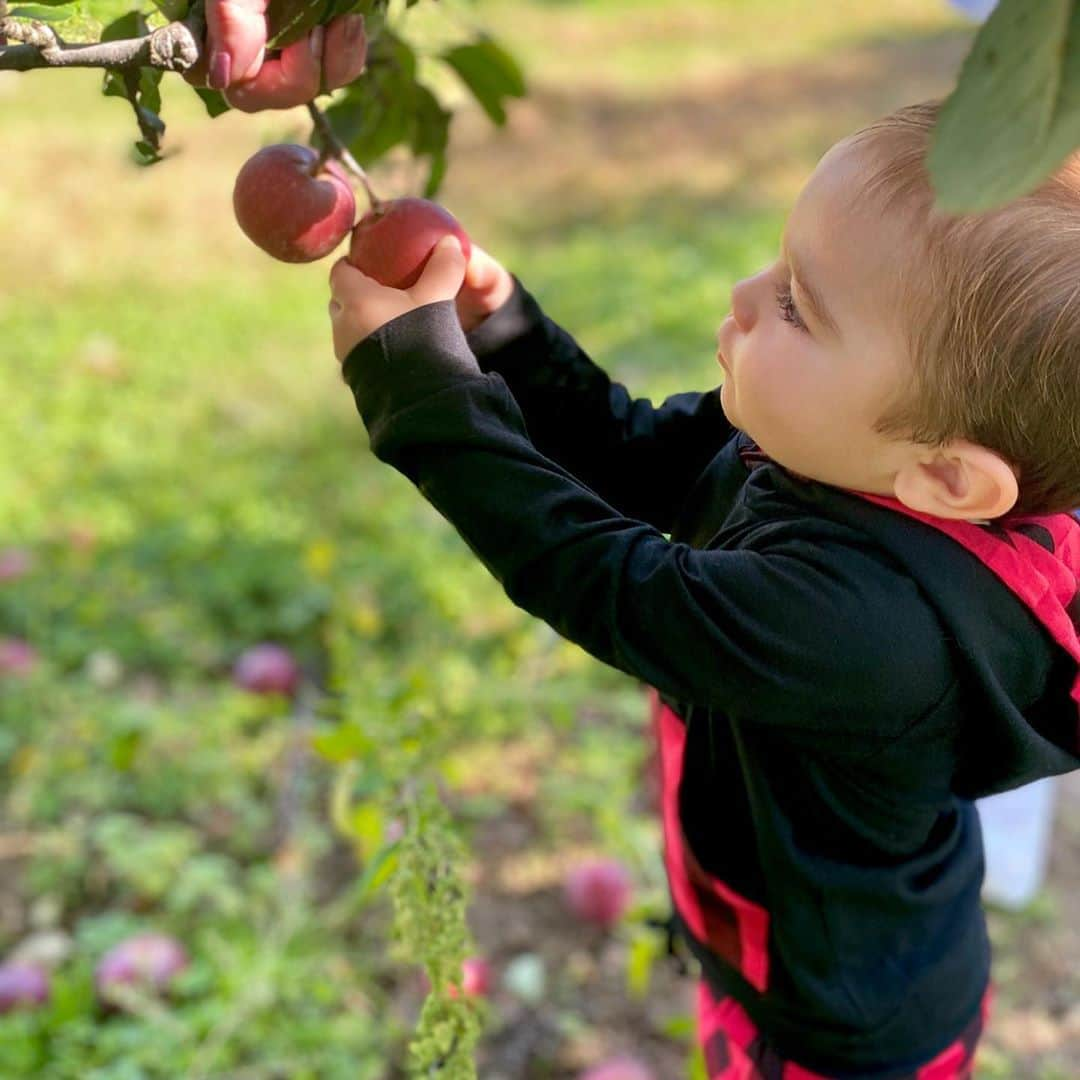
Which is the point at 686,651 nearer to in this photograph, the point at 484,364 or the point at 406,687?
the point at 484,364

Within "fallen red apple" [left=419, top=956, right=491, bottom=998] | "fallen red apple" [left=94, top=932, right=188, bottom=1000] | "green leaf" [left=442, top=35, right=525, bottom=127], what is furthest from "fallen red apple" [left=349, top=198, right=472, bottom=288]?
"fallen red apple" [left=94, top=932, right=188, bottom=1000]

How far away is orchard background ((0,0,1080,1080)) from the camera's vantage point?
5.06 feet

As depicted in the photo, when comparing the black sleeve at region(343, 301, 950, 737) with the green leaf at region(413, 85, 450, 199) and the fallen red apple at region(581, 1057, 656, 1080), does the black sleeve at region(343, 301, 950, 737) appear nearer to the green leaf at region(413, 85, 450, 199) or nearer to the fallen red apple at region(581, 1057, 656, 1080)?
the green leaf at region(413, 85, 450, 199)

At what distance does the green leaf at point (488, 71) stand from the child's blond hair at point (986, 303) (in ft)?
1.18

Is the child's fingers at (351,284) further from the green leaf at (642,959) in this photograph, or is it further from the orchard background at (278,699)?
the green leaf at (642,959)

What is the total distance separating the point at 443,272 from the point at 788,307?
0.18 meters

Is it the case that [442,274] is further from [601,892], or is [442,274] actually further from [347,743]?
[601,892]

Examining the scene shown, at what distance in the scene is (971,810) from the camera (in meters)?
1.01

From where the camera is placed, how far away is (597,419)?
913 mm

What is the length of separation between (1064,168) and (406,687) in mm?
737

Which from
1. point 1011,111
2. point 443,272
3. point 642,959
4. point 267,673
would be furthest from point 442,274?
point 267,673

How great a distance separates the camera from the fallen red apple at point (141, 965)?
1.55 m

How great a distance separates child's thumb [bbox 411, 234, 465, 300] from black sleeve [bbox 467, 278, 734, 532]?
0.13 meters

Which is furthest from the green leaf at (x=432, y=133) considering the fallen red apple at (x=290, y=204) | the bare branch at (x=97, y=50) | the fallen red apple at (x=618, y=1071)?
the fallen red apple at (x=618, y=1071)
